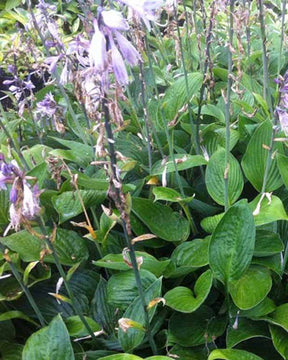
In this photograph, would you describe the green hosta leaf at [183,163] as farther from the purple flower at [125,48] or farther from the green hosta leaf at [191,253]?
the purple flower at [125,48]

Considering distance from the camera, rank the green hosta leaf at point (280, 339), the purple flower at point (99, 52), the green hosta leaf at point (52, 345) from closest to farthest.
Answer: the purple flower at point (99, 52)
the green hosta leaf at point (52, 345)
the green hosta leaf at point (280, 339)

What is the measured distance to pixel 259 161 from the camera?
185 cm

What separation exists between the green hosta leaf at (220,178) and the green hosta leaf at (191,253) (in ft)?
0.78

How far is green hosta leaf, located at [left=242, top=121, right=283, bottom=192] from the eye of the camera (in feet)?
6.00

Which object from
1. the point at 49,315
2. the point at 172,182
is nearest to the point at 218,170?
the point at 172,182

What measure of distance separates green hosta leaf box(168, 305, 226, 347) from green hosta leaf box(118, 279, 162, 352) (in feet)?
0.45

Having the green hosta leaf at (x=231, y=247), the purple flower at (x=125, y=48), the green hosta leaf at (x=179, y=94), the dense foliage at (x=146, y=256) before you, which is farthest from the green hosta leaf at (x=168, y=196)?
the purple flower at (x=125, y=48)

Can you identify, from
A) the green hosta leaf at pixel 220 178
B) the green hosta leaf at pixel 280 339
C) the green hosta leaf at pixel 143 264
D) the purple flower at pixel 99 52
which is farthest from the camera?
the green hosta leaf at pixel 220 178

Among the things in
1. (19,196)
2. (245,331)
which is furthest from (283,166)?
(19,196)

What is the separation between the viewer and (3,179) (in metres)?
1.07

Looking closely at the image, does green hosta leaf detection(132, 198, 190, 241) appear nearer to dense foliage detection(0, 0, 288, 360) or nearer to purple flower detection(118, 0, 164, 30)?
dense foliage detection(0, 0, 288, 360)

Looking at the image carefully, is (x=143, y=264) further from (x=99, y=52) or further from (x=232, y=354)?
(x=99, y=52)

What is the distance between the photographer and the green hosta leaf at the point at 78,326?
4.83 ft

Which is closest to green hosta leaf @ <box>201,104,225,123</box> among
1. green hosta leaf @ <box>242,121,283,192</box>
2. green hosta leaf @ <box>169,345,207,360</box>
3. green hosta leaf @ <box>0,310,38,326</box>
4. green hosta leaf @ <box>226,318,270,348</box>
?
green hosta leaf @ <box>242,121,283,192</box>
